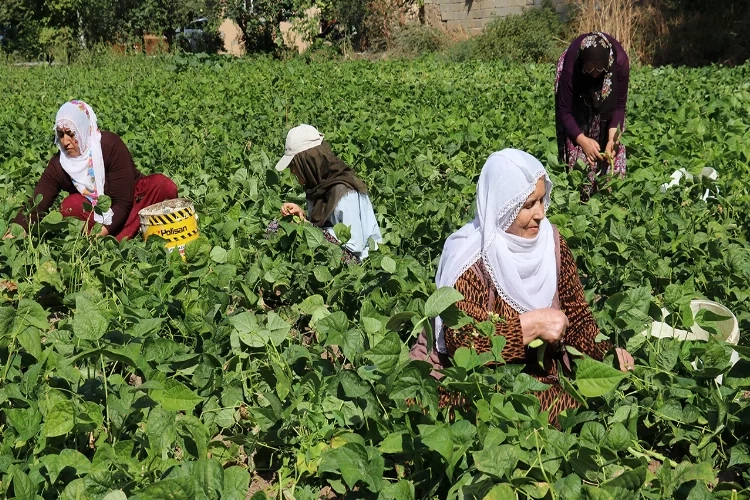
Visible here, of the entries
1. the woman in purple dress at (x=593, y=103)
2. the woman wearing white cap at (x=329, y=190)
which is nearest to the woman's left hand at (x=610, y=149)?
the woman in purple dress at (x=593, y=103)

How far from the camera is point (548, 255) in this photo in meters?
2.63

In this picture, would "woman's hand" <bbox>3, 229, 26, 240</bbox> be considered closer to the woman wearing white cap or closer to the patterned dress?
the woman wearing white cap

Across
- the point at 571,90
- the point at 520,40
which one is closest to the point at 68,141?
the point at 571,90

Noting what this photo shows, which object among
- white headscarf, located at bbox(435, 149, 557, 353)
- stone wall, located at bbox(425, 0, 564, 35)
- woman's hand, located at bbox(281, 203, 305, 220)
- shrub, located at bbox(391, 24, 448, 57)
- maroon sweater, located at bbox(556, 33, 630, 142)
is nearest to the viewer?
white headscarf, located at bbox(435, 149, 557, 353)

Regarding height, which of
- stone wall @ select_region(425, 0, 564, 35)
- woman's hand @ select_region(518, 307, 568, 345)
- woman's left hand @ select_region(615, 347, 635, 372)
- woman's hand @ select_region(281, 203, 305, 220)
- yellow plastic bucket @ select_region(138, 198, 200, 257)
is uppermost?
woman's hand @ select_region(518, 307, 568, 345)

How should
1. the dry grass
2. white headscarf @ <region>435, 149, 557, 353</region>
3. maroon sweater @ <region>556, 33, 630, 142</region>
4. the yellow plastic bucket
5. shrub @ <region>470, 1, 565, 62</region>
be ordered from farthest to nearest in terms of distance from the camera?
shrub @ <region>470, 1, 565, 62</region> → the dry grass → maroon sweater @ <region>556, 33, 630, 142</region> → the yellow plastic bucket → white headscarf @ <region>435, 149, 557, 353</region>

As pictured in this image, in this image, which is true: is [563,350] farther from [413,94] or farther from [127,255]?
[413,94]

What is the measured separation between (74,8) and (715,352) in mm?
24045

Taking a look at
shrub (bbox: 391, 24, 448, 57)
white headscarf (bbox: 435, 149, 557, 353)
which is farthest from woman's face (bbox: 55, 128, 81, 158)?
shrub (bbox: 391, 24, 448, 57)

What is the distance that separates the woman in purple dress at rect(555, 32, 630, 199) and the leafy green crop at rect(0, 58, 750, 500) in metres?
0.25

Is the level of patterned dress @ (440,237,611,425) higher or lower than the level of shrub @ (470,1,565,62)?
A: higher

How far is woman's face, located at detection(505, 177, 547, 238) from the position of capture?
8.16 feet

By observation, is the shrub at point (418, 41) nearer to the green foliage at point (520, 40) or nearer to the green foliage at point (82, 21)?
the green foliage at point (520, 40)

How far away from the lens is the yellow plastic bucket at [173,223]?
437 centimetres
